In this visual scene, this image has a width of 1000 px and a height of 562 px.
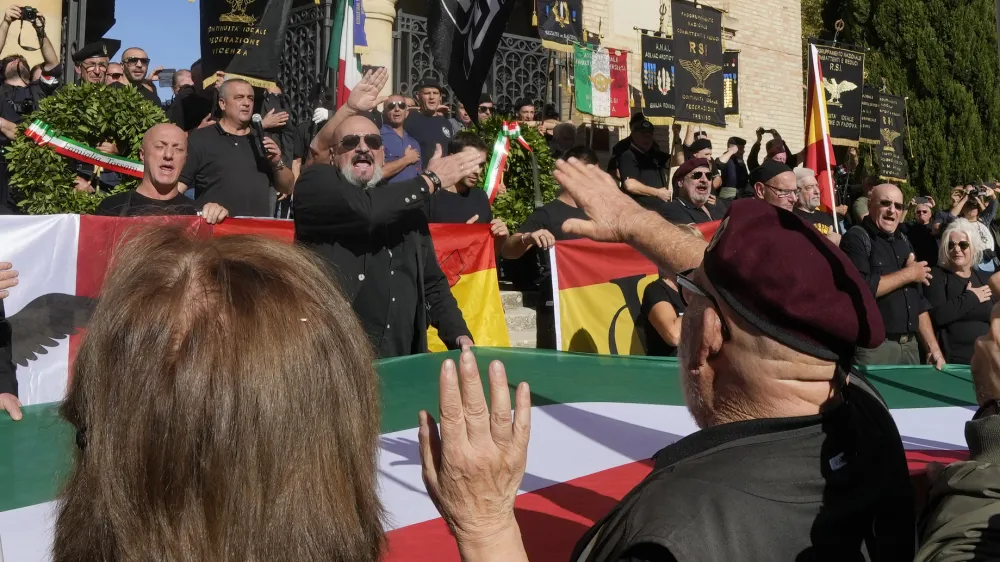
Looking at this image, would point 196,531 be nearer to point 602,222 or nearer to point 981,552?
point 981,552

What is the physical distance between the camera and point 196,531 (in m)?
1.24

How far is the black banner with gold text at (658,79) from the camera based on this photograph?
42.5 ft

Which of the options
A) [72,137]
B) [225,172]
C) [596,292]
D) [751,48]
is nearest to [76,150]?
[72,137]

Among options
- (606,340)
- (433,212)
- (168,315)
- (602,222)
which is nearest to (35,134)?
(433,212)

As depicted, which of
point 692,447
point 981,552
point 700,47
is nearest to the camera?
point 981,552

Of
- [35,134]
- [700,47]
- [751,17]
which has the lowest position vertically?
[35,134]

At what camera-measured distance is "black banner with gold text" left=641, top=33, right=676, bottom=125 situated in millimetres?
12961

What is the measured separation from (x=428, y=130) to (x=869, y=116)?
8932 mm

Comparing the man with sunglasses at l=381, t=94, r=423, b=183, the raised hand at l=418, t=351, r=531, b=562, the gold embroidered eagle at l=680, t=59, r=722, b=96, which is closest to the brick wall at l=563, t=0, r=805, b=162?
the gold embroidered eagle at l=680, t=59, r=722, b=96

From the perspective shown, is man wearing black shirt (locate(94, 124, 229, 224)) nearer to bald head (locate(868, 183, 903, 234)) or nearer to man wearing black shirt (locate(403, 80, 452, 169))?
man wearing black shirt (locate(403, 80, 452, 169))

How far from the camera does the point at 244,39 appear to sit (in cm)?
855

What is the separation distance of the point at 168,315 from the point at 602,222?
1.58 m

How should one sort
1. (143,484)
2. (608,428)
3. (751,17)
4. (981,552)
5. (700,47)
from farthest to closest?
(751,17) < (700,47) < (608,428) < (981,552) < (143,484)

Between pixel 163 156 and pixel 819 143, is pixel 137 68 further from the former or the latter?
pixel 819 143
